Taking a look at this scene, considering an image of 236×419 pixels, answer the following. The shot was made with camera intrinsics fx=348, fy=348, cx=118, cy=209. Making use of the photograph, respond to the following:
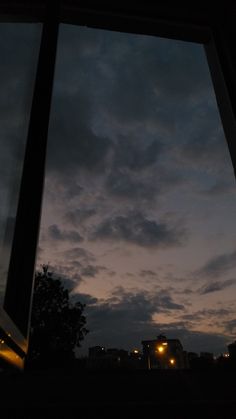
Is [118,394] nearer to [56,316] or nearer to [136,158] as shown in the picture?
[136,158]

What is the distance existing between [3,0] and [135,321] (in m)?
24.0

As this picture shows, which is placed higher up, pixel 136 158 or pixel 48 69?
pixel 136 158

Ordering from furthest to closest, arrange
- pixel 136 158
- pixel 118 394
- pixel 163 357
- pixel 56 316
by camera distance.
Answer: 1. pixel 163 357
2. pixel 56 316
3. pixel 136 158
4. pixel 118 394

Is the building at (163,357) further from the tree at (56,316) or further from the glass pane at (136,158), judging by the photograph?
the tree at (56,316)

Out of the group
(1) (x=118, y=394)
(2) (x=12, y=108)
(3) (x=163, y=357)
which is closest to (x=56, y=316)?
(3) (x=163, y=357)

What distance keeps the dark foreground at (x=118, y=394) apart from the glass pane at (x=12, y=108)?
270 millimetres

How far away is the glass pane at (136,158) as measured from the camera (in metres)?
2.69

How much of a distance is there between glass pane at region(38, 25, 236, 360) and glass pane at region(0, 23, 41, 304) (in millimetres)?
241

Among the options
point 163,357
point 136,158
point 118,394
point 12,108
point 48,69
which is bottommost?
point 118,394

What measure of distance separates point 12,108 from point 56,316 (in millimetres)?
Answer: 5396

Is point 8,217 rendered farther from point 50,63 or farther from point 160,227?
point 160,227

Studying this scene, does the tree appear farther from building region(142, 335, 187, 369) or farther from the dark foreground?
the dark foreground

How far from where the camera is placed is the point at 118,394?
85 centimetres

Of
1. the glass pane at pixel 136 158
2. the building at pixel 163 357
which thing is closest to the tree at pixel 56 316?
the glass pane at pixel 136 158
